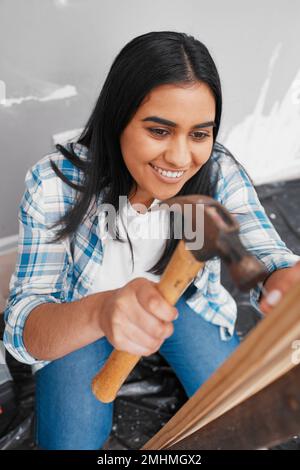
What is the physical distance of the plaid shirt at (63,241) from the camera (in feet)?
2.93

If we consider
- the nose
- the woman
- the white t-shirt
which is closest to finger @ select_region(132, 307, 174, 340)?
the woman

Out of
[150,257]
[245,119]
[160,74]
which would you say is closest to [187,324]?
[150,257]

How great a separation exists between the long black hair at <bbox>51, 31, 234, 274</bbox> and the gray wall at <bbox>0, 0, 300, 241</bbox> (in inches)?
14.2

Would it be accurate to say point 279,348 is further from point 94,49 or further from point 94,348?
point 94,49

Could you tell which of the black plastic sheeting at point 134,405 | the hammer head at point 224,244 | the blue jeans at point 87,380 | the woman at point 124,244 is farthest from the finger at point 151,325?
the black plastic sheeting at point 134,405

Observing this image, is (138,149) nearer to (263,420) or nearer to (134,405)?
(263,420)

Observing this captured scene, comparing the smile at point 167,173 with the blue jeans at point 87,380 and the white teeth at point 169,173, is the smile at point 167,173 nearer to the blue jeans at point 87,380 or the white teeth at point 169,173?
the white teeth at point 169,173

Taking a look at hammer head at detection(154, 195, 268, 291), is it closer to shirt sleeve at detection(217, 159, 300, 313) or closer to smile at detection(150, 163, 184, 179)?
smile at detection(150, 163, 184, 179)

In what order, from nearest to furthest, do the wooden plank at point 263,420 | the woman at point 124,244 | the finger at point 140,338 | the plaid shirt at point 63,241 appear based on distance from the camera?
the wooden plank at point 263,420
the finger at point 140,338
the woman at point 124,244
the plaid shirt at point 63,241

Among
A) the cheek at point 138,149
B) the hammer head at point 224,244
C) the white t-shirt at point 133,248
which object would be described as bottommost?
the white t-shirt at point 133,248

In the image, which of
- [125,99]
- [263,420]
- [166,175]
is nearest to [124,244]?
[166,175]

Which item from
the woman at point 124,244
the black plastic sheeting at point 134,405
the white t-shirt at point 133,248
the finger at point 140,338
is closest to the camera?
the finger at point 140,338

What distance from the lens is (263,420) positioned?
19.7 inches

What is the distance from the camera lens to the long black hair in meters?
0.73
